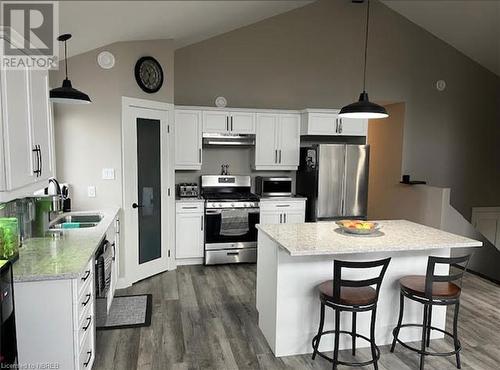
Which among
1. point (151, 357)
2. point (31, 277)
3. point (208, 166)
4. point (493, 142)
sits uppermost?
point (493, 142)

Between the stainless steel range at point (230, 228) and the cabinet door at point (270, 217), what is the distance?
0.09 metres

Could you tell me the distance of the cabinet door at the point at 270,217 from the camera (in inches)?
215

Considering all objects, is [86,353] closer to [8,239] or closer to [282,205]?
[8,239]

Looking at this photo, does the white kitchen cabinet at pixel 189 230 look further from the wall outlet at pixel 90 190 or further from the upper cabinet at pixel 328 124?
the upper cabinet at pixel 328 124

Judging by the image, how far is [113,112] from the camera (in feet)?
13.9

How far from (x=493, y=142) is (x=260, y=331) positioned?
19.7 feet

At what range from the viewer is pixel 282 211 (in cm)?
554

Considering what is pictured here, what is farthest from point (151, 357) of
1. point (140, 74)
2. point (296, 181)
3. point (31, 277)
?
point (296, 181)

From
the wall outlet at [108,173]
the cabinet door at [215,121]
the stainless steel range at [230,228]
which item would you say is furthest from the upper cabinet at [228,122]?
the wall outlet at [108,173]

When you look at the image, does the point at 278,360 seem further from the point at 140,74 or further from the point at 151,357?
the point at 140,74

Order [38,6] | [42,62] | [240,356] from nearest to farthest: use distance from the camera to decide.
→ [38,6]
[42,62]
[240,356]

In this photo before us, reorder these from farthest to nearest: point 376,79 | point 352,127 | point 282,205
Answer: point 376,79 → point 352,127 → point 282,205

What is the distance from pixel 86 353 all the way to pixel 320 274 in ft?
5.81

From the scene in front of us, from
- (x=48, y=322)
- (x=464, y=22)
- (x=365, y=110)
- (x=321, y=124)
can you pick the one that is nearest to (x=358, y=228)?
(x=365, y=110)
